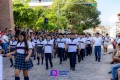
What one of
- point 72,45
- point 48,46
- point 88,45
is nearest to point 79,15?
point 88,45

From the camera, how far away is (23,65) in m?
11.1

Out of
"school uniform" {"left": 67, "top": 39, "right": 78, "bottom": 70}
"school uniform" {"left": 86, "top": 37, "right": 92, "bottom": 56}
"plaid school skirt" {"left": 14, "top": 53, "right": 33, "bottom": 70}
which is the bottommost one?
"school uniform" {"left": 86, "top": 37, "right": 92, "bottom": 56}

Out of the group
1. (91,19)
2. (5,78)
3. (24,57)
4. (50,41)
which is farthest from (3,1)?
(91,19)

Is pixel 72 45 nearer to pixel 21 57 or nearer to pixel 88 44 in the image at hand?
pixel 21 57

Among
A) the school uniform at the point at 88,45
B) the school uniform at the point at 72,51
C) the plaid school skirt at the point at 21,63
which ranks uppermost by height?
the plaid school skirt at the point at 21,63

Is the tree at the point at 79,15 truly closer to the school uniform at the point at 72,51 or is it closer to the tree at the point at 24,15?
the tree at the point at 24,15

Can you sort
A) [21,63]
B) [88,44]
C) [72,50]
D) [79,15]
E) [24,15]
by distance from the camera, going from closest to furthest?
[21,63] < [72,50] < [88,44] < [24,15] < [79,15]

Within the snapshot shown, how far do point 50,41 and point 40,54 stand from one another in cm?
314

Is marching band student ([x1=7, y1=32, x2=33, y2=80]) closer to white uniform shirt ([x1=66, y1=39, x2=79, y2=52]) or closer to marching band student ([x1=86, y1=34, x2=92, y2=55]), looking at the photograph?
white uniform shirt ([x1=66, y1=39, x2=79, y2=52])

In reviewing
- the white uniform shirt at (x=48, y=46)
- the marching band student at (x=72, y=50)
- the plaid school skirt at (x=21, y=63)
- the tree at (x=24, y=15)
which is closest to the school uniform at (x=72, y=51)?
the marching band student at (x=72, y=50)

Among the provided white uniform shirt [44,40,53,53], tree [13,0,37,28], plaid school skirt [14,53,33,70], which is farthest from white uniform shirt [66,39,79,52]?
tree [13,0,37,28]

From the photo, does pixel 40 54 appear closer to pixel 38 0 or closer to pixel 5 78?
pixel 5 78

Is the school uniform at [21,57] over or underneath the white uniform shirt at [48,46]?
over

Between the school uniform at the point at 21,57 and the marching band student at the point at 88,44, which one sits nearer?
the school uniform at the point at 21,57
